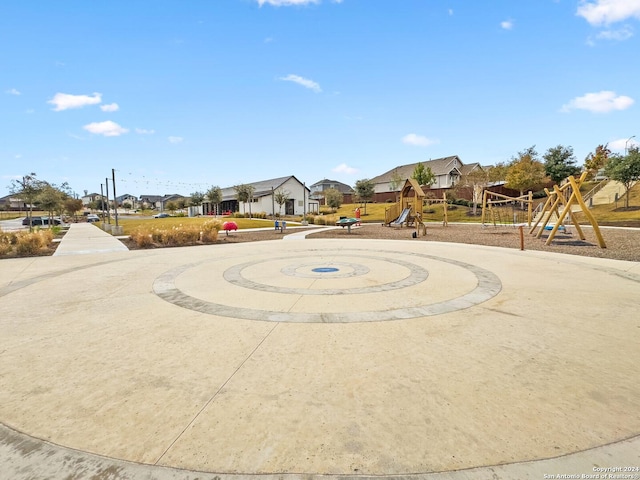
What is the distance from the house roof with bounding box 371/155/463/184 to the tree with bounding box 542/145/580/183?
14373 mm

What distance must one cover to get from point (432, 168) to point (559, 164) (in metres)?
19.9

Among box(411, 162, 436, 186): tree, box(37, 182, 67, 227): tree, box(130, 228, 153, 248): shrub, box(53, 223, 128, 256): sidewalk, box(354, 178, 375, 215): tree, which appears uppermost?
box(411, 162, 436, 186): tree

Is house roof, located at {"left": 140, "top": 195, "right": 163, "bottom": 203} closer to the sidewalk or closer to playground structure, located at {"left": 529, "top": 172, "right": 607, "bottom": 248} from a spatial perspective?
the sidewalk

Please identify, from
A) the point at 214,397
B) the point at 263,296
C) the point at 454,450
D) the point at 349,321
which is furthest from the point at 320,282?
the point at 454,450

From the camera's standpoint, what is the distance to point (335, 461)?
2.35m

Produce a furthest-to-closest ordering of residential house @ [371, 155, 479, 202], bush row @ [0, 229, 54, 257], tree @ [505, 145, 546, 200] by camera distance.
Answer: residential house @ [371, 155, 479, 202]
tree @ [505, 145, 546, 200]
bush row @ [0, 229, 54, 257]

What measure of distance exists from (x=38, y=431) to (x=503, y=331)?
5546 mm

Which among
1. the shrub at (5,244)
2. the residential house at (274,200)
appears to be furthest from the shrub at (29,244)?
the residential house at (274,200)

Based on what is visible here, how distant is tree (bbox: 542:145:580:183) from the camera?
46312mm

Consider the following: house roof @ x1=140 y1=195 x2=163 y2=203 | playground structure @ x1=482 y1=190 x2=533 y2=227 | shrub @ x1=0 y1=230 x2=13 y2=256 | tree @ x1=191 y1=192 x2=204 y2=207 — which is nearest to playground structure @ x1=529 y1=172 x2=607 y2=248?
playground structure @ x1=482 y1=190 x2=533 y2=227

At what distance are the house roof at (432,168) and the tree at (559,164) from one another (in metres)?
14.4

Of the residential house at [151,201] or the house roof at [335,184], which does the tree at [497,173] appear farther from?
the residential house at [151,201]

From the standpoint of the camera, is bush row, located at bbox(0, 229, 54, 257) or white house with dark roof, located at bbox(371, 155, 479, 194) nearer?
bush row, located at bbox(0, 229, 54, 257)

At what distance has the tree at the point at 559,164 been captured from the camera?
4631cm
